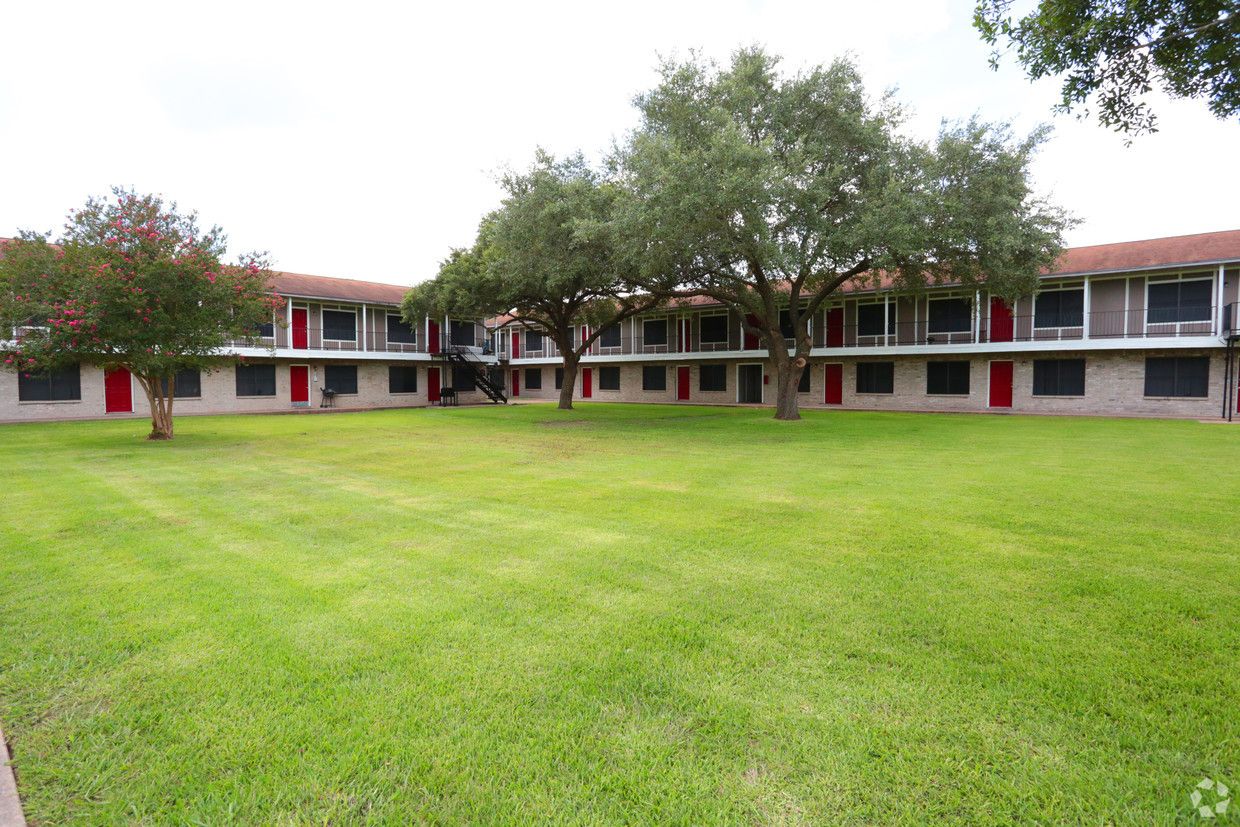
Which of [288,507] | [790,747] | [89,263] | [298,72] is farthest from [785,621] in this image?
[298,72]

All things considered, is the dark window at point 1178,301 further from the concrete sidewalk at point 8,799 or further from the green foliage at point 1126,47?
the concrete sidewalk at point 8,799

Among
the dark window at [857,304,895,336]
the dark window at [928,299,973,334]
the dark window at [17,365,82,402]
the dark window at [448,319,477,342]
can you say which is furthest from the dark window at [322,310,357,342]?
the dark window at [928,299,973,334]

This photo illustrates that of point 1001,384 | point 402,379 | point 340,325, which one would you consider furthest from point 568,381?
point 1001,384

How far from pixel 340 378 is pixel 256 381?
3.75 m

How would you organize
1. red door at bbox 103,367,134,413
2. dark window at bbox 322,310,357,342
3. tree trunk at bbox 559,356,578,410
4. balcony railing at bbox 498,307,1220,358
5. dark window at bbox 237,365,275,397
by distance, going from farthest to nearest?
dark window at bbox 322,310,357,342, dark window at bbox 237,365,275,397, tree trunk at bbox 559,356,578,410, red door at bbox 103,367,134,413, balcony railing at bbox 498,307,1220,358

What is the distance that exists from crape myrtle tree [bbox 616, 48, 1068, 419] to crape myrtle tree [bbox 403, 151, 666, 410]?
1367 mm

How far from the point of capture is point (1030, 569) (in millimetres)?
4613

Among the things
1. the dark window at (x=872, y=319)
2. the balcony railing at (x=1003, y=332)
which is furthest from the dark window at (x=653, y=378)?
the dark window at (x=872, y=319)

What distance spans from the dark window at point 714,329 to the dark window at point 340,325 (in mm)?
17825

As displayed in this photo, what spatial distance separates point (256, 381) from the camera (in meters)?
28.4

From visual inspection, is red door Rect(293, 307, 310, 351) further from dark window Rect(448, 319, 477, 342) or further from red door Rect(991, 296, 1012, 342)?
red door Rect(991, 296, 1012, 342)

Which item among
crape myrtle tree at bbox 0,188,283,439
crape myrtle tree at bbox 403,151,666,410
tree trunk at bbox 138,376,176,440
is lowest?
tree trunk at bbox 138,376,176,440

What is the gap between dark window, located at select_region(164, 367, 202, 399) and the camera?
26250 millimetres

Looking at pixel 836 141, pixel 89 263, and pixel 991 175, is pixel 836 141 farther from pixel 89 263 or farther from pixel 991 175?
pixel 89 263
